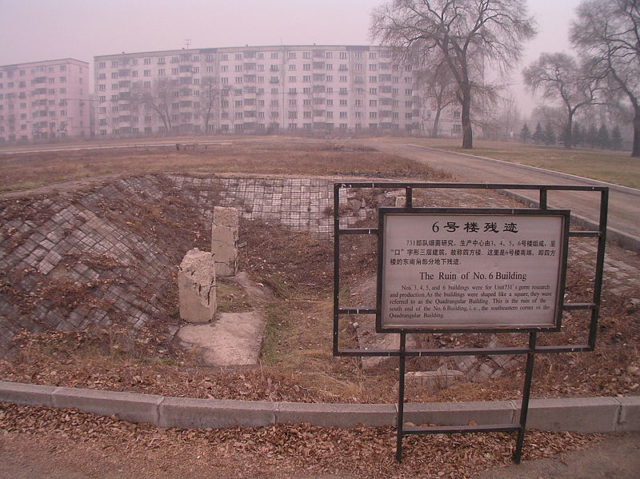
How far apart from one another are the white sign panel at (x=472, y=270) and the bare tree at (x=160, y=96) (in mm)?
71285

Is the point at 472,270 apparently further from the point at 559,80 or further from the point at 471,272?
the point at 559,80

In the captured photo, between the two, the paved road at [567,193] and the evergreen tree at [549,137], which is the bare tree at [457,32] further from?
the evergreen tree at [549,137]

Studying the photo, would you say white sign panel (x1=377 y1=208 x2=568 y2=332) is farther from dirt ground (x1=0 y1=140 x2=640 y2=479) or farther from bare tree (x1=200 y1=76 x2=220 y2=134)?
bare tree (x1=200 y1=76 x2=220 y2=134)

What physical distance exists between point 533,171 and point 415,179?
19.9 feet

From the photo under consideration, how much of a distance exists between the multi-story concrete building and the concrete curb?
7089cm

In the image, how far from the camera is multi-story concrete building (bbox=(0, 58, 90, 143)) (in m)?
66.8

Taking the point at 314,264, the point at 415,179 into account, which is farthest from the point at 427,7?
the point at 314,264

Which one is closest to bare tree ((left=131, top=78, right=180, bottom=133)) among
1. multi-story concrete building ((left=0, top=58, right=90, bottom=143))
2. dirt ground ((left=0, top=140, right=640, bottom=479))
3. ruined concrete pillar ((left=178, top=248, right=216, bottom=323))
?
multi-story concrete building ((left=0, top=58, right=90, bottom=143))

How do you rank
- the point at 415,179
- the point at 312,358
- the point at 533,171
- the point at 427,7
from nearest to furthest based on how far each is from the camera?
the point at 312,358 → the point at 415,179 → the point at 533,171 → the point at 427,7

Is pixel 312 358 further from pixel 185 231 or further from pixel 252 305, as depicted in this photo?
pixel 185 231

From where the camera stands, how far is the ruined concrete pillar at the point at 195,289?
24.9 ft

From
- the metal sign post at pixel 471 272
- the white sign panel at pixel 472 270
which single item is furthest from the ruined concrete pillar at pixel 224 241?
the white sign panel at pixel 472 270

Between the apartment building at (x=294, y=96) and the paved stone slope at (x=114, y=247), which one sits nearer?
the paved stone slope at (x=114, y=247)

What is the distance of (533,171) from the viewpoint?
19.9m
